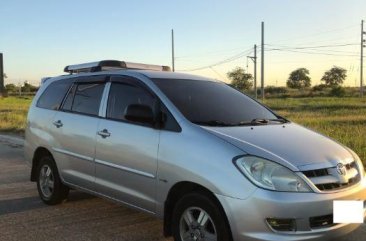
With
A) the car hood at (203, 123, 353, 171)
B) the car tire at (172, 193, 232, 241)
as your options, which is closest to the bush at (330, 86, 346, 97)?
the car hood at (203, 123, 353, 171)

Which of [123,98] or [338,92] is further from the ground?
[338,92]

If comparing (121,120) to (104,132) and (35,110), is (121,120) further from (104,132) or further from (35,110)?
(35,110)

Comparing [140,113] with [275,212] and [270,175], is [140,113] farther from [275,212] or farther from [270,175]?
[275,212]

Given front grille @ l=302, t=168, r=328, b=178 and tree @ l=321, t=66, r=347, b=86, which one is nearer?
front grille @ l=302, t=168, r=328, b=178

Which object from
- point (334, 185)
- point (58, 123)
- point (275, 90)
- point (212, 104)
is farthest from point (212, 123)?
point (275, 90)

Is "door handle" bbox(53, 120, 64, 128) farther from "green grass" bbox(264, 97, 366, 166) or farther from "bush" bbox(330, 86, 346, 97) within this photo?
"bush" bbox(330, 86, 346, 97)

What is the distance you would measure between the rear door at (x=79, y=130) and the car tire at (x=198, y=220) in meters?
1.53

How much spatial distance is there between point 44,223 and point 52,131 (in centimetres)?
123

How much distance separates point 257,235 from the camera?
155 inches

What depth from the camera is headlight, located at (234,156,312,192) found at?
3.96 meters

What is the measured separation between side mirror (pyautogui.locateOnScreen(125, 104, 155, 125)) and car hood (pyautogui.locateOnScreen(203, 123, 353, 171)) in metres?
0.61

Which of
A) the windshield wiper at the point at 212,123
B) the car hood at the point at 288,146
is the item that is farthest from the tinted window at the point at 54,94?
the car hood at the point at 288,146

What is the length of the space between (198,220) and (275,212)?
0.76 metres

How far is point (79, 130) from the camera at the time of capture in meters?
5.93
